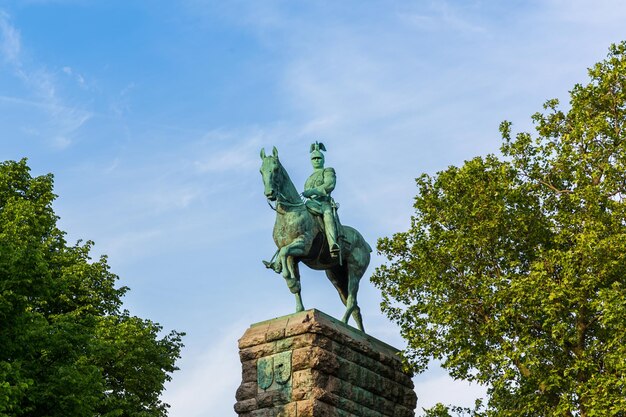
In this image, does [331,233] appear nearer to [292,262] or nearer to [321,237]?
[321,237]

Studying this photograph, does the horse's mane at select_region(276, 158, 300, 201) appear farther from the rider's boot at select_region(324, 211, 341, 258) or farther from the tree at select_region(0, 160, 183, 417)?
the tree at select_region(0, 160, 183, 417)

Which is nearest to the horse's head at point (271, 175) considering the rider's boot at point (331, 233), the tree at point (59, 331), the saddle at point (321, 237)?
the saddle at point (321, 237)

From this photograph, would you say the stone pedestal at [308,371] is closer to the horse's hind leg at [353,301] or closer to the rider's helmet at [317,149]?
the horse's hind leg at [353,301]

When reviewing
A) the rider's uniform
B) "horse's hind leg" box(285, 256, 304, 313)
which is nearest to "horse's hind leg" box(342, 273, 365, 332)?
the rider's uniform

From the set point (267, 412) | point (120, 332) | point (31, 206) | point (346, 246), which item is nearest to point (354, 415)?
point (267, 412)

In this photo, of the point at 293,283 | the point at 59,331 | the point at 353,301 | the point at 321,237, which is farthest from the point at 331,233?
the point at 59,331

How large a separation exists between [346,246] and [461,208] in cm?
511

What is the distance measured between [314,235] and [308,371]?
3.13 m

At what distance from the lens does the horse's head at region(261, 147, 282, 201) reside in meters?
19.8

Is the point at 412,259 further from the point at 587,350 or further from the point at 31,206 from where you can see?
the point at 31,206

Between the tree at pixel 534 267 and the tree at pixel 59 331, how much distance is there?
8174mm

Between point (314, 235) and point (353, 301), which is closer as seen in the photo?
point (314, 235)

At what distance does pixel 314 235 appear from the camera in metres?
20.4

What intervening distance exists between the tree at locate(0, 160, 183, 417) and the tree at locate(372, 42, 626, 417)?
8174mm
